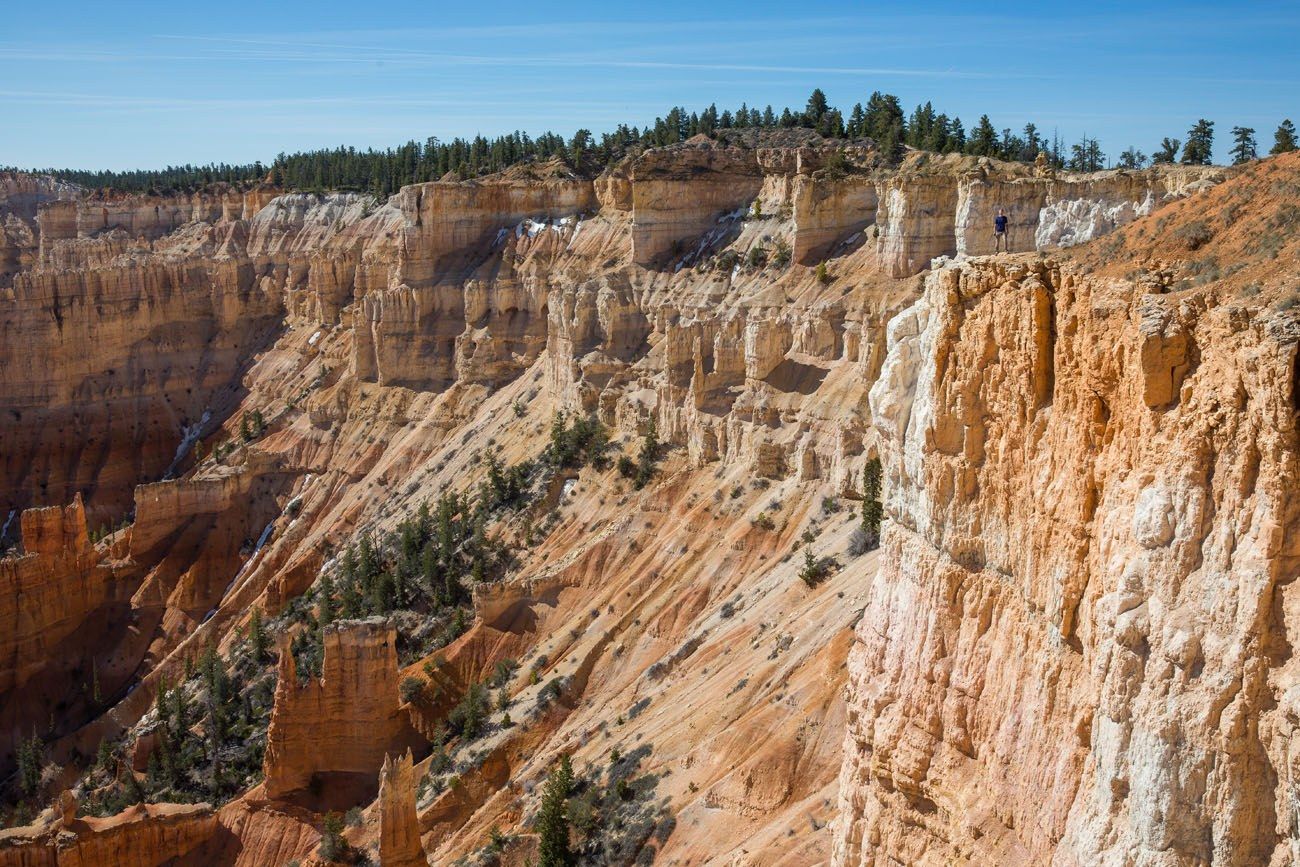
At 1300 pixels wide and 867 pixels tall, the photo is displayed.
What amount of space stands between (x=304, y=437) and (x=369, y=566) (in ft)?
79.3

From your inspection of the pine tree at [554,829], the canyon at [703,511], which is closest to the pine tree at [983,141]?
the canyon at [703,511]

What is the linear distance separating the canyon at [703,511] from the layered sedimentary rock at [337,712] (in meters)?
0.14

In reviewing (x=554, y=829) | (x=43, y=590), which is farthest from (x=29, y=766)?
(x=554, y=829)

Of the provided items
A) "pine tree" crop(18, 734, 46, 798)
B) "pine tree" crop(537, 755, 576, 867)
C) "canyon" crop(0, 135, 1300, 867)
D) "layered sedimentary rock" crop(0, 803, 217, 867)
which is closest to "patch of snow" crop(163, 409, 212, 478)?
"canyon" crop(0, 135, 1300, 867)

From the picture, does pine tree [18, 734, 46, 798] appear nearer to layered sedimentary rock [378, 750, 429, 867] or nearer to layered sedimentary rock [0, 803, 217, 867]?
layered sedimentary rock [0, 803, 217, 867]

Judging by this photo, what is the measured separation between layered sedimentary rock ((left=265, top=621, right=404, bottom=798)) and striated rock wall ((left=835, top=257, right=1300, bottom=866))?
2726 cm

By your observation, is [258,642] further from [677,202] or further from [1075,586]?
[1075,586]

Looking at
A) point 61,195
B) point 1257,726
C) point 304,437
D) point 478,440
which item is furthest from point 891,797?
point 61,195

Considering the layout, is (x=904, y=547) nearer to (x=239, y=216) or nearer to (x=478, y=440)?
(x=478, y=440)

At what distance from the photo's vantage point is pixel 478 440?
65.7m

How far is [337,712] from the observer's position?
43.9m

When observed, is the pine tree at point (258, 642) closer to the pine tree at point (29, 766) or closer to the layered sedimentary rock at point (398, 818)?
the pine tree at point (29, 766)

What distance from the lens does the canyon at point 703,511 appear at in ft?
42.6

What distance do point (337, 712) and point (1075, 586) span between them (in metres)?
34.5
